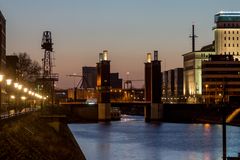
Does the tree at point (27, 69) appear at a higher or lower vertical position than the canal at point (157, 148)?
→ higher

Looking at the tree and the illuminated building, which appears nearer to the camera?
the tree

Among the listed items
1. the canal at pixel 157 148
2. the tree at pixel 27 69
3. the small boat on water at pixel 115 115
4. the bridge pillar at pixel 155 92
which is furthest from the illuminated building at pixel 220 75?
the canal at pixel 157 148

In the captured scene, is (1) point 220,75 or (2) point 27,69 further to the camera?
(1) point 220,75

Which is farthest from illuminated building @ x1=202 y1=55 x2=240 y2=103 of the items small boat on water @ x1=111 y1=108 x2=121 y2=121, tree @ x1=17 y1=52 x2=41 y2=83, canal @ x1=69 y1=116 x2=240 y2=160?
canal @ x1=69 y1=116 x2=240 y2=160

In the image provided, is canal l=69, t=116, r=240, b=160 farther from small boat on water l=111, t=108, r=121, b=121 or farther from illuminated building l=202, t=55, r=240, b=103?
illuminated building l=202, t=55, r=240, b=103

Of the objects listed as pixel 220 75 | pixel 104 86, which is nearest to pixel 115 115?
pixel 104 86

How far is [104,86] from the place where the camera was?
177625mm

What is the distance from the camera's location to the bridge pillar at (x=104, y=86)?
170 m

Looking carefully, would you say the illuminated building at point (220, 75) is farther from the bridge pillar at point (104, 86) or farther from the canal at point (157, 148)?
the canal at point (157, 148)

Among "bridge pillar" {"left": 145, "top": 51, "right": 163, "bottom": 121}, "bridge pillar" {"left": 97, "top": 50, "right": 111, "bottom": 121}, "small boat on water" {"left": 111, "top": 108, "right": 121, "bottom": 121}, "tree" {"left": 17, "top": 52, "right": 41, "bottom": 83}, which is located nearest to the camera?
"tree" {"left": 17, "top": 52, "right": 41, "bottom": 83}

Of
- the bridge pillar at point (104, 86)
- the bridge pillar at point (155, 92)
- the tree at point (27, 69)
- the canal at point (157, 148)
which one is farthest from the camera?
the bridge pillar at point (104, 86)

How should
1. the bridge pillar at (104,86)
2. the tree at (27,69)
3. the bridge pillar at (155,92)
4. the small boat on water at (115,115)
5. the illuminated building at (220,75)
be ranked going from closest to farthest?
the tree at (27,69), the bridge pillar at (155,92), the bridge pillar at (104,86), the small boat on water at (115,115), the illuminated building at (220,75)

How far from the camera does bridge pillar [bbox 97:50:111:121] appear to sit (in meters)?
170

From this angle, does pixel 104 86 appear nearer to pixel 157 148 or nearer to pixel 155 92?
pixel 155 92
